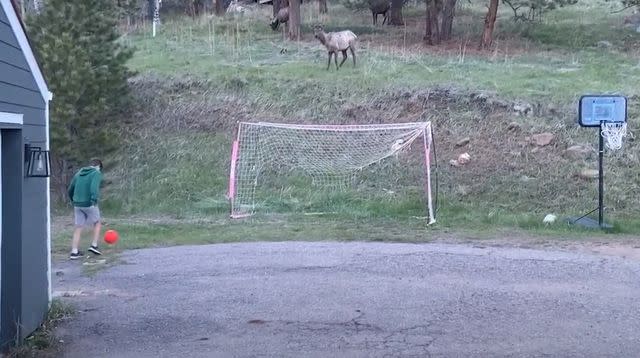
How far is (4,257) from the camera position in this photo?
8500mm

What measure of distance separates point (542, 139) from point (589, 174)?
1.89 meters

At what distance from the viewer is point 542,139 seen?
22.0 metres

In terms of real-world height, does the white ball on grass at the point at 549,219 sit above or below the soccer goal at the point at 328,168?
below

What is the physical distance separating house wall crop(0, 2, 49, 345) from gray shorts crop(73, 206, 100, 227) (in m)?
4.71

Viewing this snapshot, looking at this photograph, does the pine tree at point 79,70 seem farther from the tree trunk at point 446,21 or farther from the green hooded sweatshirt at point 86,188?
the tree trunk at point 446,21

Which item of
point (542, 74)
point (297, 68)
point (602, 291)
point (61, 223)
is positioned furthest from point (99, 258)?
point (542, 74)

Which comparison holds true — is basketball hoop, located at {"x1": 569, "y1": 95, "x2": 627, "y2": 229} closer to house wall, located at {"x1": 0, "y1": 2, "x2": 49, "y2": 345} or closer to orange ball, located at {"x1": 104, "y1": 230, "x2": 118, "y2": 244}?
orange ball, located at {"x1": 104, "y1": 230, "x2": 118, "y2": 244}

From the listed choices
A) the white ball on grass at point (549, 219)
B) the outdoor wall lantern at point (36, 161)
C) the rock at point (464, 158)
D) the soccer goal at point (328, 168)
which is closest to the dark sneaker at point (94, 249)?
the soccer goal at point (328, 168)

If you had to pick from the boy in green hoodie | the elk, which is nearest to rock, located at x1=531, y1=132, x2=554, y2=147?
the boy in green hoodie

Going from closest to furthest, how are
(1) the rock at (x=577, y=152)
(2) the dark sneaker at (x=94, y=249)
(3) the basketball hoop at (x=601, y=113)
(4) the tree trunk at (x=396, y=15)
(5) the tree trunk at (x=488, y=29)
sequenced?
(2) the dark sneaker at (x=94, y=249) < (3) the basketball hoop at (x=601, y=113) < (1) the rock at (x=577, y=152) < (5) the tree trunk at (x=488, y=29) < (4) the tree trunk at (x=396, y=15)

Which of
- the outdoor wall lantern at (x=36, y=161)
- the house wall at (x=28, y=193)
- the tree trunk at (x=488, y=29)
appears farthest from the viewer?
the tree trunk at (x=488, y=29)

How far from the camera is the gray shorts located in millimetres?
14492

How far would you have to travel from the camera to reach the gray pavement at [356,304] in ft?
28.8

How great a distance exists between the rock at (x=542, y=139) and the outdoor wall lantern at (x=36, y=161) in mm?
14837
